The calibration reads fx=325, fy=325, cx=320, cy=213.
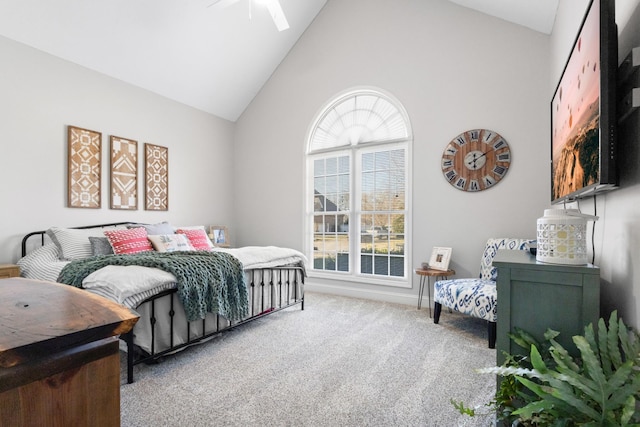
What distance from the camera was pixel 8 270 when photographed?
9.54ft

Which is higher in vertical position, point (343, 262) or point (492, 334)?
point (343, 262)

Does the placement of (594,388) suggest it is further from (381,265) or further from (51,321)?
(381,265)

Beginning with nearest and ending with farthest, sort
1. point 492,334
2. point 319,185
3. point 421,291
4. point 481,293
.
Answer: point 492,334 → point 481,293 → point 421,291 → point 319,185

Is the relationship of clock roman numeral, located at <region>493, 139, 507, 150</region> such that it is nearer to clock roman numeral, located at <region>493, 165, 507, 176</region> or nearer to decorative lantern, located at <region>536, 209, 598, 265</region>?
clock roman numeral, located at <region>493, 165, 507, 176</region>

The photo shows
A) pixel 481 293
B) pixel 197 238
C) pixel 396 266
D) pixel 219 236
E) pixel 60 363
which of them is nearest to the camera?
pixel 60 363

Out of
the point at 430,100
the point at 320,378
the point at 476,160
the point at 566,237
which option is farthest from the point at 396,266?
the point at 566,237

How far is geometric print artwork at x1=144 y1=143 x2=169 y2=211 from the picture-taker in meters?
4.44

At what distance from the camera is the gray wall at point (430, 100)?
3.47m

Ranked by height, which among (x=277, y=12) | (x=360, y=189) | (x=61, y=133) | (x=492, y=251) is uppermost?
(x=277, y=12)

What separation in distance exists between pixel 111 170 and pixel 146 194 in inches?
20.9

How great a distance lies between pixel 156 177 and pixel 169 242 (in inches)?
53.9

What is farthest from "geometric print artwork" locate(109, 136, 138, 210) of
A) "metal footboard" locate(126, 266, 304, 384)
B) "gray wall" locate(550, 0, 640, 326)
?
"gray wall" locate(550, 0, 640, 326)

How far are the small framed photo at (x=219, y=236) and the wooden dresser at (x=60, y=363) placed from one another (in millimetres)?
4382

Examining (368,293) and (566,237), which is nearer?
(566,237)
